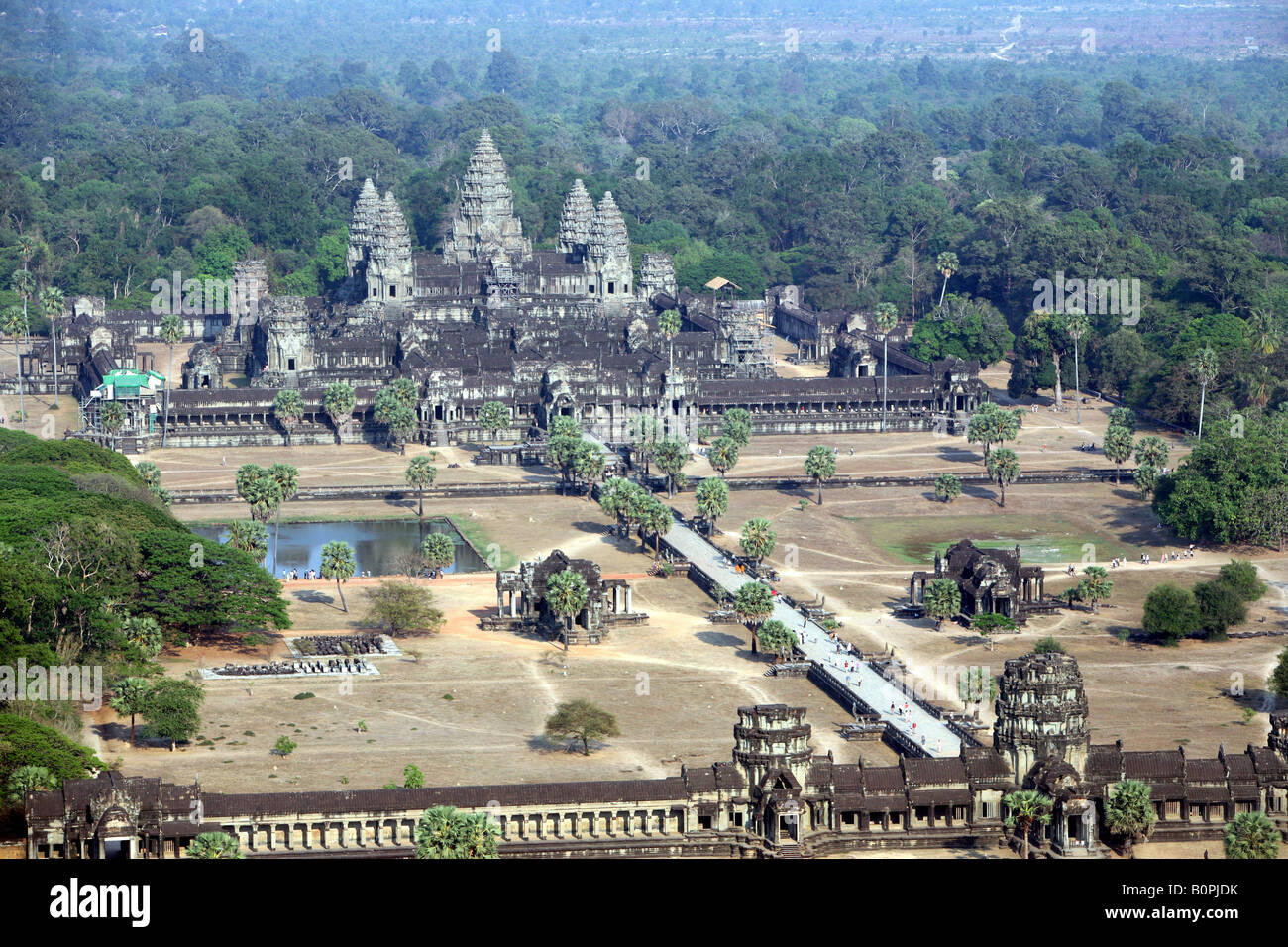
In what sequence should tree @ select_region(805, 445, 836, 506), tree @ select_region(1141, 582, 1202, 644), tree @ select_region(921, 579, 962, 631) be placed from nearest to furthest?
tree @ select_region(1141, 582, 1202, 644), tree @ select_region(921, 579, 962, 631), tree @ select_region(805, 445, 836, 506)

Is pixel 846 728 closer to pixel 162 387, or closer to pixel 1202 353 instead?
pixel 1202 353

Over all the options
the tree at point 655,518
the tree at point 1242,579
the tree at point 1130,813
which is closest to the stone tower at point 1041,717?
the tree at point 1130,813

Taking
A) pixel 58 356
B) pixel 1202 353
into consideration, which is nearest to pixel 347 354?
pixel 58 356

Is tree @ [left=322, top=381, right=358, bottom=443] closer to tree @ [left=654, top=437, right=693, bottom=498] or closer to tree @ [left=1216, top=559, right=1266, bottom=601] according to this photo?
tree @ [left=654, top=437, right=693, bottom=498]

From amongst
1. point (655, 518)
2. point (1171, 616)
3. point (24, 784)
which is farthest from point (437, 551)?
point (24, 784)

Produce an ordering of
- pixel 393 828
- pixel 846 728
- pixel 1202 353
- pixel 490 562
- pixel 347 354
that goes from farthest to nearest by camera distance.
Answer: pixel 347 354, pixel 1202 353, pixel 490 562, pixel 846 728, pixel 393 828

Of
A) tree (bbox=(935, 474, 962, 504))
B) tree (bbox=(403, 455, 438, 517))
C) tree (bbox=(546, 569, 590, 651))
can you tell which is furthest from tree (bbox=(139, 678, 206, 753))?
tree (bbox=(935, 474, 962, 504))

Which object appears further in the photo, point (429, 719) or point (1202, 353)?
point (1202, 353)
